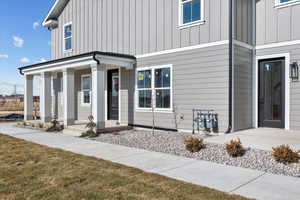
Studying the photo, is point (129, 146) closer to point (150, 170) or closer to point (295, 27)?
point (150, 170)

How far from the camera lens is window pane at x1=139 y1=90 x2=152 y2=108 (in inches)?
375

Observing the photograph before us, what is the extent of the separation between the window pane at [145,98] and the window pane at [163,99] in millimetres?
406

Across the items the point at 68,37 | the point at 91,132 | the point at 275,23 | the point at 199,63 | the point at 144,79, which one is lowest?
the point at 91,132

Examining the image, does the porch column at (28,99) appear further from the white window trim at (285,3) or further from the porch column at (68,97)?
the white window trim at (285,3)

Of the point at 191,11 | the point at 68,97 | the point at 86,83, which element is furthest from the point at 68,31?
the point at 191,11

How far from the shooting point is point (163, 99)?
9.08 metres

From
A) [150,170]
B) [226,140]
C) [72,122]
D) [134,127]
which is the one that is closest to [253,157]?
[226,140]

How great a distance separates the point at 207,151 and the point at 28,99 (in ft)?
35.2

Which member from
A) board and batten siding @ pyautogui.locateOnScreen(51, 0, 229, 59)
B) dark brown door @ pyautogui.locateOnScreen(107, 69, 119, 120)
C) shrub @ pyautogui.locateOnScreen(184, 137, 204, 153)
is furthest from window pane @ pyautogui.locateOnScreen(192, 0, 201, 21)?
dark brown door @ pyautogui.locateOnScreen(107, 69, 119, 120)

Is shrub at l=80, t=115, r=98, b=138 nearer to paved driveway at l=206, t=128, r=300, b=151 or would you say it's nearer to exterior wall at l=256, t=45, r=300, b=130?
paved driveway at l=206, t=128, r=300, b=151

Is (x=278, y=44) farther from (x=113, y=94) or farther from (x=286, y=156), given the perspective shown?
(x=113, y=94)

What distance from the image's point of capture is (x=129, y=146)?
6.77m

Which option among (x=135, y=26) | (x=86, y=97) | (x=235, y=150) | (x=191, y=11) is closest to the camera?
(x=235, y=150)

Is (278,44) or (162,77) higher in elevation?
(278,44)
